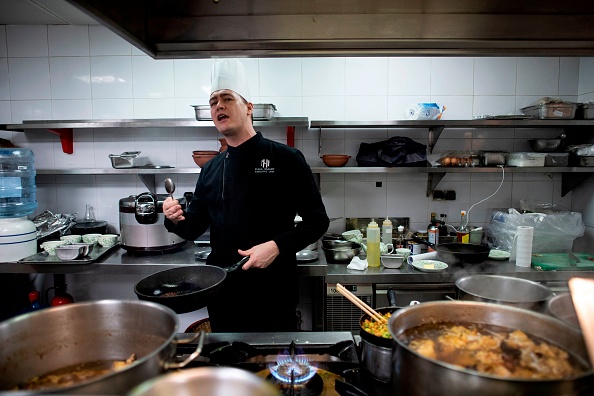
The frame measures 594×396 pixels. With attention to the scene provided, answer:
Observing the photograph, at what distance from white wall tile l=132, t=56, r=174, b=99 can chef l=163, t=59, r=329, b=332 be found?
63.5 inches

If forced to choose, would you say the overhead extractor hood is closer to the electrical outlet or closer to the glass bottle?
the glass bottle

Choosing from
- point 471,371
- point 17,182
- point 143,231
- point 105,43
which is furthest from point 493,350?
point 105,43

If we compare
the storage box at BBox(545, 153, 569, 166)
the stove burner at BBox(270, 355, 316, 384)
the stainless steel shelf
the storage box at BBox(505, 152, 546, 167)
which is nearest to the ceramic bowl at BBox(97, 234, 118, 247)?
the stainless steel shelf

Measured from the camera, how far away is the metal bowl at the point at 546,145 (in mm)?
3180

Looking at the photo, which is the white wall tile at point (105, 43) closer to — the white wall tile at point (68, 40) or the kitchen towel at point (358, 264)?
the white wall tile at point (68, 40)

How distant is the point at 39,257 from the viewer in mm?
A: 2746

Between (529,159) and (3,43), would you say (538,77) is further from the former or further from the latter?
(3,43)

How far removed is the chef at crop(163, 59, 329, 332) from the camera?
201 cm

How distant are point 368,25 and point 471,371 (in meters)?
0.96

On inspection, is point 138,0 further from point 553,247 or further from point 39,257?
point 553,247

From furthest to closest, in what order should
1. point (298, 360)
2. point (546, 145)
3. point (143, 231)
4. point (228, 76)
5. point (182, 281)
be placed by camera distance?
point (546, 145)
point (143, 231)
point (228, 76)
point (182, 281)
point (298, 360)

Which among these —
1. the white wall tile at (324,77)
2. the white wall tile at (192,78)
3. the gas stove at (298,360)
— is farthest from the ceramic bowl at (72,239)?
the white wall tile at (324,77)

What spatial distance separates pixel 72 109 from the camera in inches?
137

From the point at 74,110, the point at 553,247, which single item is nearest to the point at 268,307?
the point at 553,247
